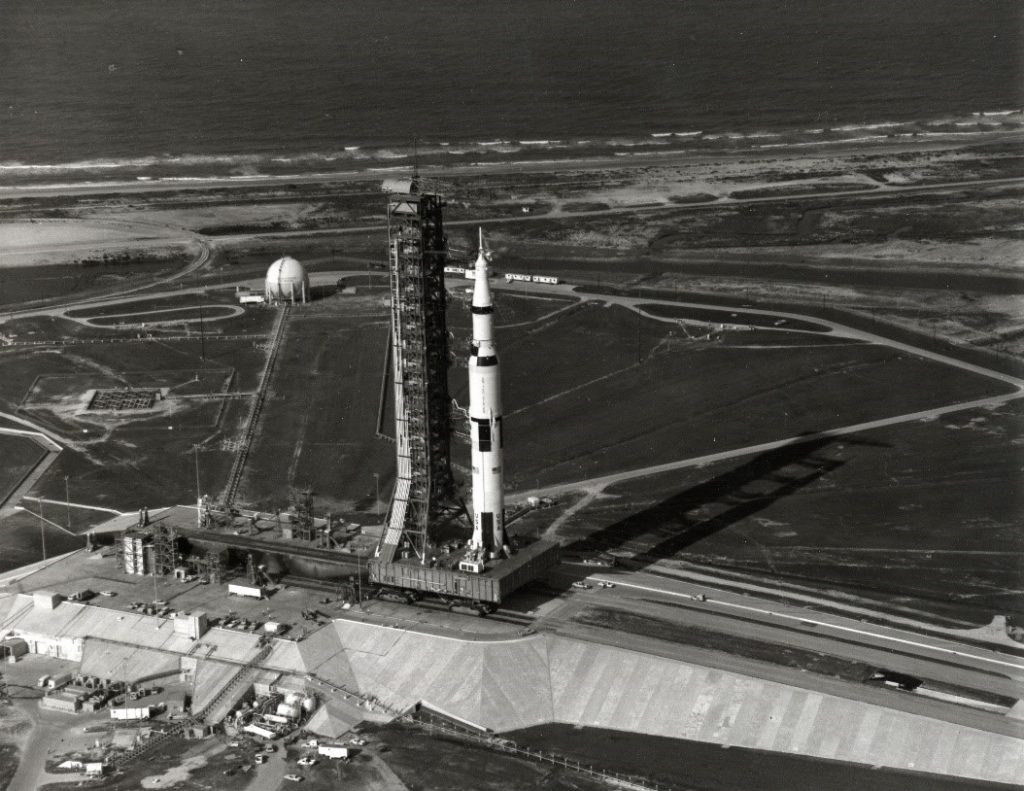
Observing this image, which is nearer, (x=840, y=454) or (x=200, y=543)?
(x=200, y=543)

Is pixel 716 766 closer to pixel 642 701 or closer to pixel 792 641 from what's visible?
pixel 642 701

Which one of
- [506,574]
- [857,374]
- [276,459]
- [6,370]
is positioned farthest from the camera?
[6,370]

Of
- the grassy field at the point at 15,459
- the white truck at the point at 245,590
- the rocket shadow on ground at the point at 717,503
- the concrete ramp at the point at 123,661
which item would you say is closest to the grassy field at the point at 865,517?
the rocket shadow on ground at the point at 717,503

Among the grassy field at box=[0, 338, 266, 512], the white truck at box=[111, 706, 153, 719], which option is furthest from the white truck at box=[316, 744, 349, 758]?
the grassy field at box=[0, 338, 266, 512]

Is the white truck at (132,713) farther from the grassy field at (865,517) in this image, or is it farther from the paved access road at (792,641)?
the grassy field at (865,517)

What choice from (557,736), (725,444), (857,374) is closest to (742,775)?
(557,736)

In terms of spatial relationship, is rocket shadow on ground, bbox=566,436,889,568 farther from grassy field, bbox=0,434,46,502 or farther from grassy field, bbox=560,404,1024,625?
grassy field, bbox=0,434,46,502

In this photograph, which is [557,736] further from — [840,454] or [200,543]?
[840,454]
